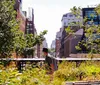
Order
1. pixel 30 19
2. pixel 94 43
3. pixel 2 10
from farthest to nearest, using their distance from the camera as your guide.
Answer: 1. pixel 30 19
2. pixel 2 10
3. pixel 94 43

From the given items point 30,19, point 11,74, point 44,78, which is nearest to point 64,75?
point 44,78

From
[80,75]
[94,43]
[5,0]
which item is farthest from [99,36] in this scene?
[5,0]

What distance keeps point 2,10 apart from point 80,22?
788 centimetres

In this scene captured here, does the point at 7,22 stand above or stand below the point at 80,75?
above

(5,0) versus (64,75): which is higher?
(5,0)

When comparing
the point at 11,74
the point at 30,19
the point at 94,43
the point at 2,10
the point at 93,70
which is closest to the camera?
the point at 11,74

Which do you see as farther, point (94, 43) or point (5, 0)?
point (5, 0)

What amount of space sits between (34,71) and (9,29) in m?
11.8

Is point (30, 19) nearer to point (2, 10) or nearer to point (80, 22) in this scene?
point (2, 10)

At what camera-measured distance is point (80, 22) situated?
9.95 metres

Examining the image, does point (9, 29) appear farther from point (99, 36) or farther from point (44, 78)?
point (44, 78)

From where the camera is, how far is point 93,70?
7.96 metres

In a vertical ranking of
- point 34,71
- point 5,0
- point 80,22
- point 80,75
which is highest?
point 5,0

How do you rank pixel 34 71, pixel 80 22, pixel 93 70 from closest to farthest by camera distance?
pixel 34 71, pixel 93 70, pixel 80 22
